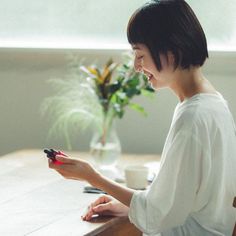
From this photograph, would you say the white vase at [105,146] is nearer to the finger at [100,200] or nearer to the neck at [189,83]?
the finger at [100,200]

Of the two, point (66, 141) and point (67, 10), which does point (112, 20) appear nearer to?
point (67, 10)

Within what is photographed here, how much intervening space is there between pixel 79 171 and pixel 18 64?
166 centimetres

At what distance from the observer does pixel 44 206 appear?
1.96 m

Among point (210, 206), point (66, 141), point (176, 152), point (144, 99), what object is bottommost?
point (66, 141)

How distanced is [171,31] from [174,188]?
0.38m

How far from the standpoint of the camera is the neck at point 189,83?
1.68m

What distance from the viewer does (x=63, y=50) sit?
10.4ft

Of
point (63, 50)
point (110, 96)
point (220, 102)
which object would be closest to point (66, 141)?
point (63, 50)

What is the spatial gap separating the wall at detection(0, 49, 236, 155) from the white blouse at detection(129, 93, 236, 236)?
4.32 feet

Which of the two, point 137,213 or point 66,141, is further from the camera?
point 66,141

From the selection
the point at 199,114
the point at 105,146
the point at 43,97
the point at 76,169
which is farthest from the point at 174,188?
the point at 43,97

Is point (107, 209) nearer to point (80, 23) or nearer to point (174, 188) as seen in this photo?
point (174, 188)

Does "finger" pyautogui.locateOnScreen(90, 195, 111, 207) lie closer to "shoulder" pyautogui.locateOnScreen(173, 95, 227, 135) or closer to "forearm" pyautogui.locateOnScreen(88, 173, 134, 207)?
"forearm" pyautogui.locateOnScreen(88, 173, 134, 207)

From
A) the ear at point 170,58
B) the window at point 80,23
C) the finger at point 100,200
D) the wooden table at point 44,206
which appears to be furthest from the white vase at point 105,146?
the ear at point 170,58
